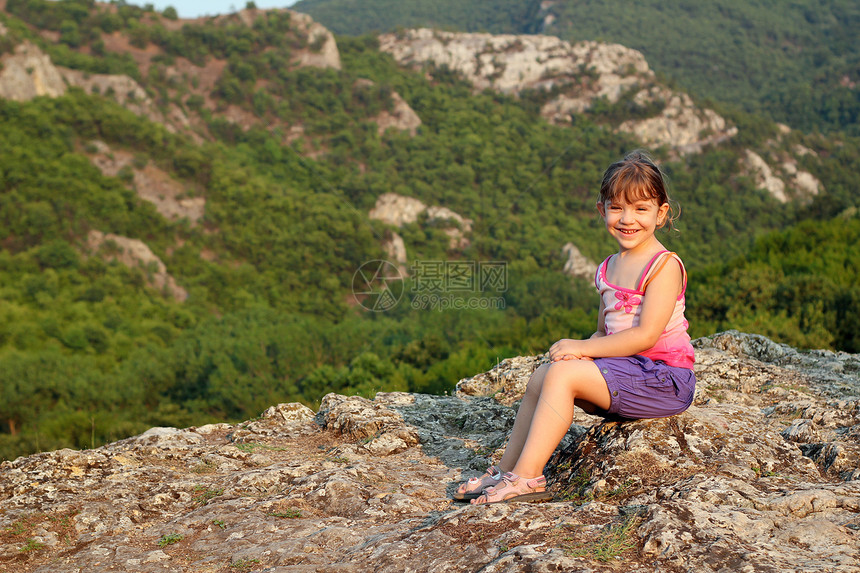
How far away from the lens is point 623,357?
12.1ft

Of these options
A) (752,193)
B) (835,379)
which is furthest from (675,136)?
(835,379)

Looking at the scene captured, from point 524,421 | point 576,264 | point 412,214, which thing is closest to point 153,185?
point 412,214

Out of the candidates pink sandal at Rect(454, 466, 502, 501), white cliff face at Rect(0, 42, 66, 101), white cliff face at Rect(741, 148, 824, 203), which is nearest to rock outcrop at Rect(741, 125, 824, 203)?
white cliff face at Rect(741, 148, 824, 203)

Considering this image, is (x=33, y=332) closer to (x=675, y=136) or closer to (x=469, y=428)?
(x=469, y=428)

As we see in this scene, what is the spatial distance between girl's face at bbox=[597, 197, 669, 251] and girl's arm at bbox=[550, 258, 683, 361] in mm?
245

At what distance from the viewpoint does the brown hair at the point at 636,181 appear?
3625 millimetres

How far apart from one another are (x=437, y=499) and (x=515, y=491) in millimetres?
620

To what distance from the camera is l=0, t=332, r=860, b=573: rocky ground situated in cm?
273

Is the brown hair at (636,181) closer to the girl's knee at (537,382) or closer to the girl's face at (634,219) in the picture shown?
the girl's face at (634,219)

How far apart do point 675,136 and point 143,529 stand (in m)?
94.5

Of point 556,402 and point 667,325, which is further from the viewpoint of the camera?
point 667,325
